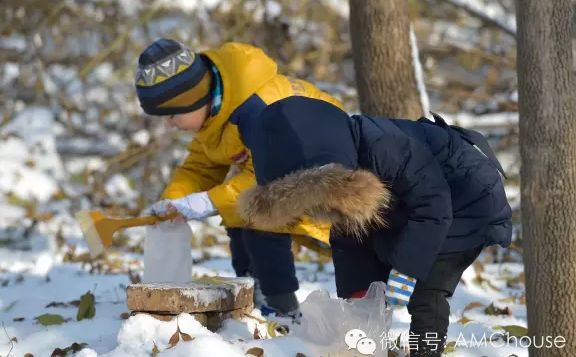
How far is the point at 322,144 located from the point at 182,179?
4.86 ft

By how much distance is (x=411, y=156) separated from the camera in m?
2.23

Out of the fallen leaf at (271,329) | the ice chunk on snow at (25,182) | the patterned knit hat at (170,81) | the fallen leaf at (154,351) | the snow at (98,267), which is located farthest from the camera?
the ice chunk on snow at (25,182)

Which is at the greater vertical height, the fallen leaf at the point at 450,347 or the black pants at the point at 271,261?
the black pants at the point at 271,261

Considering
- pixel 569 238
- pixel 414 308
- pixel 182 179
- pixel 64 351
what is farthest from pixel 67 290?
pixel 569 238

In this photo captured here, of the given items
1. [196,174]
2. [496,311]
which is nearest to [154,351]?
[196,174]

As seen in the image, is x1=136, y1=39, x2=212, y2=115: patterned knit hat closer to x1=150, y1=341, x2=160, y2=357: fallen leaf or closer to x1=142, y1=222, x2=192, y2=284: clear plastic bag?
x1=142, y1=222, x2=192, y2=284: clear plastic bag

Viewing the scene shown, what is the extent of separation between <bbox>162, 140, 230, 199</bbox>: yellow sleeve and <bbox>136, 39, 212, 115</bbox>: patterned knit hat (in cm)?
42

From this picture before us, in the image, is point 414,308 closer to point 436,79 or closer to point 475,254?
point 475,254

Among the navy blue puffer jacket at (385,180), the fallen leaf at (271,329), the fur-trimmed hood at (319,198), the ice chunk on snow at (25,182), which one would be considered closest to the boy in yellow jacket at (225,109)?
the fallen leaf at (271,329)

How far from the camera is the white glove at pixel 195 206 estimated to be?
3076 millimetres

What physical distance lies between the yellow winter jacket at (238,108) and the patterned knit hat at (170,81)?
0.11 meters

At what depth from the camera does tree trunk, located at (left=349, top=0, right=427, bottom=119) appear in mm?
3605

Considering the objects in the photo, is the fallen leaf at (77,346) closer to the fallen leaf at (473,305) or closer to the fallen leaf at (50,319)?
the fallen leaf at (50,319)

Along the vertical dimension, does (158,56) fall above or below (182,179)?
above
